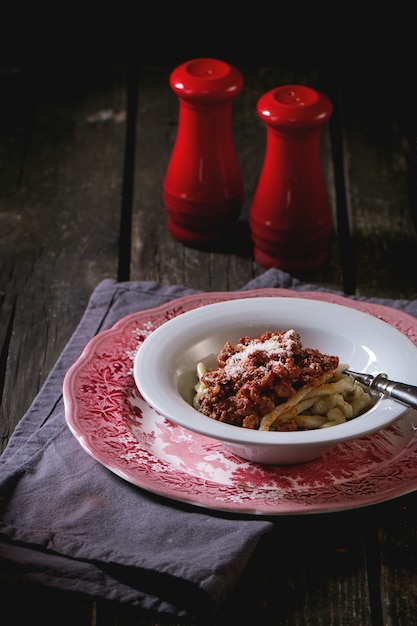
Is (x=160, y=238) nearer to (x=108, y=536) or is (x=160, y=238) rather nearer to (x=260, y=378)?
(x=260, y=378)

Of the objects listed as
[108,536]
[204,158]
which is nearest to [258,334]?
[108,536]

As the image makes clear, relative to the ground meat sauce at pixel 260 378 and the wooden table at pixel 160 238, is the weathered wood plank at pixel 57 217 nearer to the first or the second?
the wooden table at pixel 160 238

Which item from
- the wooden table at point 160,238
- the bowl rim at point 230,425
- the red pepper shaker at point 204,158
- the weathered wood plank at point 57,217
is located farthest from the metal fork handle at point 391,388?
the red pepper shaker at point 204,158

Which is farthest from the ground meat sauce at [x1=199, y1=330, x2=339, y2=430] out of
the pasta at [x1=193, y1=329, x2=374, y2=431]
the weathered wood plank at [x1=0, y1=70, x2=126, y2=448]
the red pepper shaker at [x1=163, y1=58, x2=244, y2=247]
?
the red pepper shaker at [x1=163, y1=58, x2=244, y2=247]

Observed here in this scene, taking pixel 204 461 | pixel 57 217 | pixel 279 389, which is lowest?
pixel 57 217

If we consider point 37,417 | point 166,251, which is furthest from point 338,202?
point 37,417

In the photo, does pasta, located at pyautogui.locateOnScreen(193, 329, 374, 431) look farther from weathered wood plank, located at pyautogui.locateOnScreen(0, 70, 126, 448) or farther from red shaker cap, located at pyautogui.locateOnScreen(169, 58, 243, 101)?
red shaker cap, located at pyautogui.locateOnScreen(169, 58, 243, 101)
